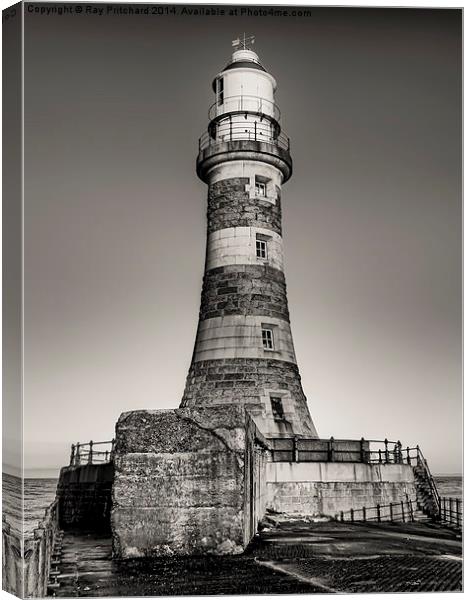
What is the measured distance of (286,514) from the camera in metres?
21.2

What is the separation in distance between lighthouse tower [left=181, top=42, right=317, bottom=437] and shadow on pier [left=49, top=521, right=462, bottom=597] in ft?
28.6

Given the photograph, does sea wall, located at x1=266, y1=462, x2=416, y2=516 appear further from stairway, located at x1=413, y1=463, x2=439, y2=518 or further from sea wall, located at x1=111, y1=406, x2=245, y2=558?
sea wall, located at x1=111, y1=406, x2=245, y2=558

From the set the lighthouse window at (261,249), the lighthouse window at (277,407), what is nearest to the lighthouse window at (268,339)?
the lighthouse window at (277,407)

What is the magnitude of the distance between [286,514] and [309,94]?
404 inches

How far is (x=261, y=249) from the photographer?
2581 cm

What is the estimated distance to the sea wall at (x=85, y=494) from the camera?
2245cm

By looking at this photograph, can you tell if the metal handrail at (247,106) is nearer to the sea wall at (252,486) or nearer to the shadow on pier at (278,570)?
the sea wall at (252,486)

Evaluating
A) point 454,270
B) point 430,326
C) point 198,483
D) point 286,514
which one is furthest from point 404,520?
point 198,483

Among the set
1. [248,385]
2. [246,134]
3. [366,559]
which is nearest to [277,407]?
[248,385]

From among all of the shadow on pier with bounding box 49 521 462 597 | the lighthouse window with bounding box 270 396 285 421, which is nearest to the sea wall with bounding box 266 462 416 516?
the lighthouse window with bounding box 270 396 285 421

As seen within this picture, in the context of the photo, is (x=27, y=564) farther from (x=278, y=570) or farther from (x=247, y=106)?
(x=247, y=106)

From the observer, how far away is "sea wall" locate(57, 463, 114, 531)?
2245cm

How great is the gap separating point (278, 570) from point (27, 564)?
147 inches

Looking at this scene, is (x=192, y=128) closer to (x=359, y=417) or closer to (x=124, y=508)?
(x=359, y=417)
